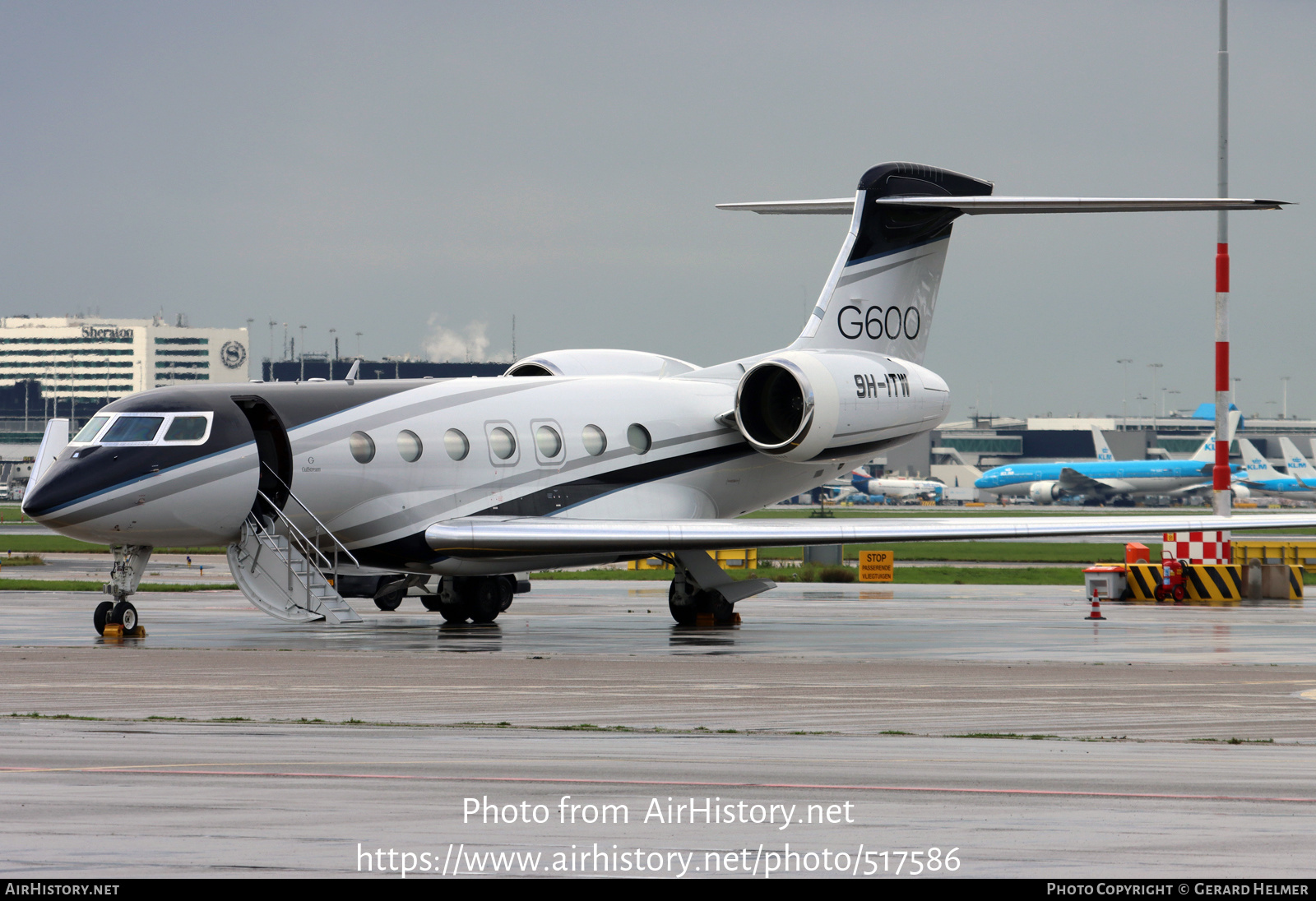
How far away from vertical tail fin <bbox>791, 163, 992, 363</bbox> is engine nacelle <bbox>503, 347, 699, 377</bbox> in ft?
9.84

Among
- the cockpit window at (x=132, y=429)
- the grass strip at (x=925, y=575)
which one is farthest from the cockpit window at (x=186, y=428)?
the grass strip at (x=925, y=575)

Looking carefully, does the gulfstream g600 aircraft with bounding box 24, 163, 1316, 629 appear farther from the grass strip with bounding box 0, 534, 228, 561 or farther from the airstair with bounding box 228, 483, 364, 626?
the grass strip with bounding box 0, 534, 228, 561

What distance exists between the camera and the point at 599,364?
31234 millimetres

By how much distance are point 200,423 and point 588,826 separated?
17193mm

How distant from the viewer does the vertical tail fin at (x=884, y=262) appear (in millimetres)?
29656

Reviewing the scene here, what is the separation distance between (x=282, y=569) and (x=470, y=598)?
13.4ft

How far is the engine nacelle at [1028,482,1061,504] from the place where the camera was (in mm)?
127812

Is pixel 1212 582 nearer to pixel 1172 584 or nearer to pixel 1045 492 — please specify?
pixel 1172 584

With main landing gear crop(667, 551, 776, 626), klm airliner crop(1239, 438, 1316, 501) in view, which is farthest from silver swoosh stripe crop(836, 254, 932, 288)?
klm airliner crop(1239, 438, 1316, 501)

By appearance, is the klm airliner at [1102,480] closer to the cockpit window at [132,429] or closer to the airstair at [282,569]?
the airstair at [282,569]

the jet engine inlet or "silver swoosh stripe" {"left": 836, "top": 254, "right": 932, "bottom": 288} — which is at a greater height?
"silver swoosh stripe" {"left": 836, "top": 254, "right": 932, "bottom": 288}

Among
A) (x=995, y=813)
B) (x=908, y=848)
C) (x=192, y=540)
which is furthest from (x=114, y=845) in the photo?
(x=192, y=540)

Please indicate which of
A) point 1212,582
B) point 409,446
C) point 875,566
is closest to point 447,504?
point 409,446

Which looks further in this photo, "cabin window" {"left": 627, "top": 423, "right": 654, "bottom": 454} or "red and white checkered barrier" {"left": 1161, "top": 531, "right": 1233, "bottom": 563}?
"red and white checkered barrier" {"left": 1161, "top": 531, "right": 1233, "bottom": 563}
